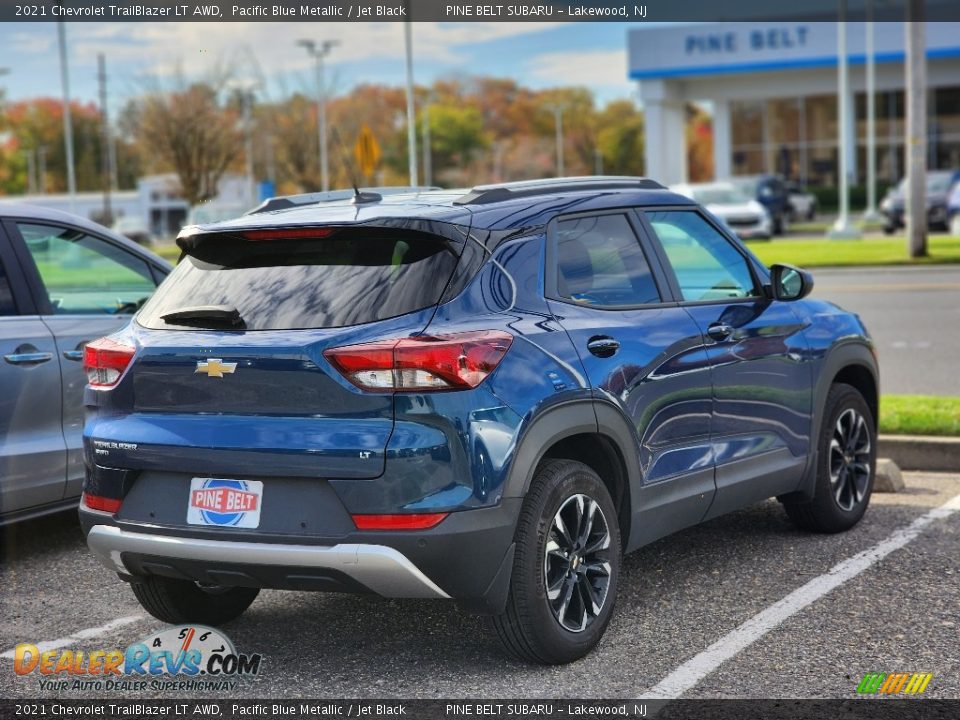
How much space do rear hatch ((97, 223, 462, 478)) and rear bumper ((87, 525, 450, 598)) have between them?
245mm

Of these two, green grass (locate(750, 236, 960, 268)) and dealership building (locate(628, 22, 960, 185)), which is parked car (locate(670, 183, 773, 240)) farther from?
dealership building (locate(628, 22, 960, 185))

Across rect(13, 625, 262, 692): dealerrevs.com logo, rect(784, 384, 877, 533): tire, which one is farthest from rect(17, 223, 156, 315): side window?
rect(784, 384, 877, 533): tire

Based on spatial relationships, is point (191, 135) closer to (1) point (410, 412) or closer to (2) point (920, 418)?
(2) point (920, 418)

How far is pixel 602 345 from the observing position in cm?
484

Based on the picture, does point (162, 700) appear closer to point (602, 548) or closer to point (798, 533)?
point (602, 548)

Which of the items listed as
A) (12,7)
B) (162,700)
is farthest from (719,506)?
(12,7)

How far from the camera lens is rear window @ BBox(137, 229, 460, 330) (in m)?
4.35

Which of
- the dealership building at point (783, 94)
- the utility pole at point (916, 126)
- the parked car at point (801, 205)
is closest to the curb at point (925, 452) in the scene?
the utility pole at point (916, 126)

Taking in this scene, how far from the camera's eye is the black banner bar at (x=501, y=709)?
13.6 feet

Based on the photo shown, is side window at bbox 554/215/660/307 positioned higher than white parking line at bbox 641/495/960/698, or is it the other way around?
side window at bbox 554/215/660/307

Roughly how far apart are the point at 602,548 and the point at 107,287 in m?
3.75

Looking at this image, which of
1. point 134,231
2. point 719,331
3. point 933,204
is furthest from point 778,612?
point 134,231

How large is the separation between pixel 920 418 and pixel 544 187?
4.43m

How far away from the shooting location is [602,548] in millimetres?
4781
